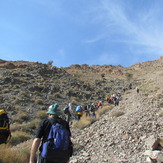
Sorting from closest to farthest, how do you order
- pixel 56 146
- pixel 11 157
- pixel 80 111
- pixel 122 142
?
pixel 56 146
pixel 11 157
pixel 122 142
pixel 80 111

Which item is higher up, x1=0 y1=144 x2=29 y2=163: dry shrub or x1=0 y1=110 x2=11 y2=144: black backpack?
x1=0 y1=110 x2=11 y2=144: black backpack

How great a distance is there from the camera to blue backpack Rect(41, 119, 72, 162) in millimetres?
2635

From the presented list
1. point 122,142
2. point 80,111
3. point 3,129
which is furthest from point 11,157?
point 80,111

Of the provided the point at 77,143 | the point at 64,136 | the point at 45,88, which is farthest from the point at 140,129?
the point at 45,88

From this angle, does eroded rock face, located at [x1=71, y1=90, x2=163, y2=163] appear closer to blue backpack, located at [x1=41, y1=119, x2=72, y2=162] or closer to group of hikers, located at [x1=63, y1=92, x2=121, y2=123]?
blue backpack, located at [x1=41, y1=119, x2=72, y2=162]

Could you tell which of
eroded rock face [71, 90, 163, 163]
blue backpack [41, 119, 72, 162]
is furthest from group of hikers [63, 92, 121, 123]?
blue backpack [41, 119, 72, 162]

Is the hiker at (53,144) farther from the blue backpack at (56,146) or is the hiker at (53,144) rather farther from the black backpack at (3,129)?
the black backpack at (3,129)

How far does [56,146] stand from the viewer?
2646 millimetres

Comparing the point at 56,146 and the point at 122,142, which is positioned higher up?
the point at 56,146

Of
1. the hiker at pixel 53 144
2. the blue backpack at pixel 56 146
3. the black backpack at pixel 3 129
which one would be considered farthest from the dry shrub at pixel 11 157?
the blue backpack at pixel 56 146

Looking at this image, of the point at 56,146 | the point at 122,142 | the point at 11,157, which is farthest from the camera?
the point at 122,142

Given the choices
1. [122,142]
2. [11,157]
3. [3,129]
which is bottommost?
[11,157]

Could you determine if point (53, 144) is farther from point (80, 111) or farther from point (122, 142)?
point (80, 111)

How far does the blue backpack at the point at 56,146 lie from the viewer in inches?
104
